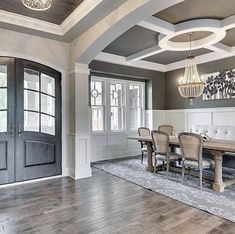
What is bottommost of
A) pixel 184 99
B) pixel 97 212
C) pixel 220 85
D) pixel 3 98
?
pixel 97 212

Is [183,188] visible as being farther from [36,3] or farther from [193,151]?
[36,3]

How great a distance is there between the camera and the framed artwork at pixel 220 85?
17.5ft

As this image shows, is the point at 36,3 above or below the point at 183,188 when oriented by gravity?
above

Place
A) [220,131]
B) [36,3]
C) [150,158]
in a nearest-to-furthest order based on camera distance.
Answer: [36,3] → [150,158] → [220,131]

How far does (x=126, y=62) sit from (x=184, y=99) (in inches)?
81.7

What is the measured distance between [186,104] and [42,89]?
4193mm

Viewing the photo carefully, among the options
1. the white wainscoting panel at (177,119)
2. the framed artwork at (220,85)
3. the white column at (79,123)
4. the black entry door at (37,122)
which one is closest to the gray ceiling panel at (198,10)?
the white column at (79,123)

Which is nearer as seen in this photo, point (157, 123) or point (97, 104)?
point (97, 104)

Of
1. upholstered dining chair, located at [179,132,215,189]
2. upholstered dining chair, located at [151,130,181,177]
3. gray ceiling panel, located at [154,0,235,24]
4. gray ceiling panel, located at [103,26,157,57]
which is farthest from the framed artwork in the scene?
upholstered dining chair, located at [179,132,215,189]

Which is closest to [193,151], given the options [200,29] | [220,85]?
[200,29]

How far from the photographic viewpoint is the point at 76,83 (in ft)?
13.8

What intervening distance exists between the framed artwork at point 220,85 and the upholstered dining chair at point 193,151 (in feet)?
8.23

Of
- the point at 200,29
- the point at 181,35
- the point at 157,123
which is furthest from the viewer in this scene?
the point at 157,123

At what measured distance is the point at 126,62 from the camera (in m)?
6.09
